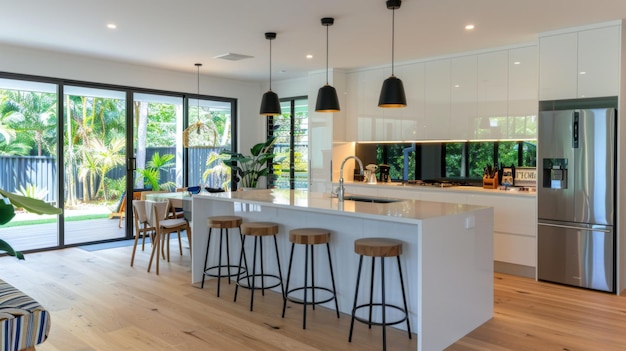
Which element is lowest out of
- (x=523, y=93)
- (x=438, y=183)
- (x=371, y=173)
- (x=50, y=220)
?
(x=50, y=220)

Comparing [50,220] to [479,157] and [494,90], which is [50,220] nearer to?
[479,157]

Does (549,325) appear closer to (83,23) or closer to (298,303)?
(298,303)

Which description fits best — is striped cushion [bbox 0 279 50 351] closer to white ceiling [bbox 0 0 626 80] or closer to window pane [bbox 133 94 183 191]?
white ceiling [bbox 0 0 626 80]

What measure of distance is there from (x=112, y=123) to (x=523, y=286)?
5.86 metres

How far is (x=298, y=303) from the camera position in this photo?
401 cm

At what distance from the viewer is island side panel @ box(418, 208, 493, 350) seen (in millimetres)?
3016

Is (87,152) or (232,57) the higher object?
(232,57)

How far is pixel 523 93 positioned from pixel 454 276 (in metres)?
3.03

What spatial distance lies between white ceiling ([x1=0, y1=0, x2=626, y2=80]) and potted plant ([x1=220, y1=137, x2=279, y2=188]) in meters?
1.92

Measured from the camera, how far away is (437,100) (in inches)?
243

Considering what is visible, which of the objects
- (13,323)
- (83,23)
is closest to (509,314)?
(13,323)

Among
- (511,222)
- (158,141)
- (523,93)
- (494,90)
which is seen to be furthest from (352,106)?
(158,141)

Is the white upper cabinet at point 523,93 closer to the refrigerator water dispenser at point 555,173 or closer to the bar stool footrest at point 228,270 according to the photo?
the refrigerator water dispenser at point 555,173

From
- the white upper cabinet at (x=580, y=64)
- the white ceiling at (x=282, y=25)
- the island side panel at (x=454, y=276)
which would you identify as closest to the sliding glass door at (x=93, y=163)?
the white ceiling at (x=282, y=25)
